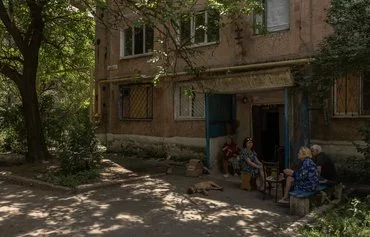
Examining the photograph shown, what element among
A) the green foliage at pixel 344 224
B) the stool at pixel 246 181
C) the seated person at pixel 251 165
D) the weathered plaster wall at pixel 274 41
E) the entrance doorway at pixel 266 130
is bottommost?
the green foliage at pixel 344 224

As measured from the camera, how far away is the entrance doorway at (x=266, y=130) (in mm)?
13672

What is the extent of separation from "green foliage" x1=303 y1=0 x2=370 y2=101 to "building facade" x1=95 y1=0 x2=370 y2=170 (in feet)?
5.70

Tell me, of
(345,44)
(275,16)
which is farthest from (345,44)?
(275,16)

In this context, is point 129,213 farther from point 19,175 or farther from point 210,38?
point 210,38

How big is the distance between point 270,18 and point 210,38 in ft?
7.50


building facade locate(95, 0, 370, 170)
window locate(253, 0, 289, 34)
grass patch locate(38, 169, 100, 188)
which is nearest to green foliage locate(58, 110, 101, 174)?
grass patch locate(38, 169, 100, 188)

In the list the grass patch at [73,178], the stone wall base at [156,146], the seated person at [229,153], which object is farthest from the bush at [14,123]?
the seated person at [229,153]

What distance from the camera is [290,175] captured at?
8445 mm

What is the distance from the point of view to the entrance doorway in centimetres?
1367

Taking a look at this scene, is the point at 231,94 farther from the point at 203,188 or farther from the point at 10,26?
the point at 10,26

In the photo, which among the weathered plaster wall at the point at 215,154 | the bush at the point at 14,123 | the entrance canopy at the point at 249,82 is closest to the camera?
the entrance canopy at the point at 249,82

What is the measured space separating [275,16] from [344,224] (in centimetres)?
753

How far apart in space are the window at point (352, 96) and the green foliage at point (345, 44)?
8.02 feet

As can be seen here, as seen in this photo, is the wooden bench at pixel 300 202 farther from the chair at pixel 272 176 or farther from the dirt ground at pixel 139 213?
the chair at pixel 272 176
